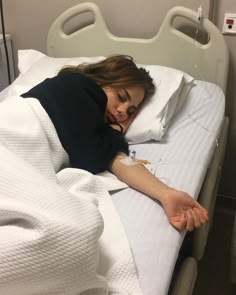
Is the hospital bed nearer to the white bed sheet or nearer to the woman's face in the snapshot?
the white bed sheet

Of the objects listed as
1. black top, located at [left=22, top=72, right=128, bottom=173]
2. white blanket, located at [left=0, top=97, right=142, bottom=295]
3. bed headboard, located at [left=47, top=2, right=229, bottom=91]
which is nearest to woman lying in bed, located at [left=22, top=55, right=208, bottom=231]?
black top, located at [left=22, top=72, right=128, bottom=173]

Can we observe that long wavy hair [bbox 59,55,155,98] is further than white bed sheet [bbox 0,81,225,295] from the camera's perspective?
Yes

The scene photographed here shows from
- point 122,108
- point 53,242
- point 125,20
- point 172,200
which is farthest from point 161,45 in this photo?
point 53,242

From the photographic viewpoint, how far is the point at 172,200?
3.40ft

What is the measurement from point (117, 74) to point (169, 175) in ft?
1.59

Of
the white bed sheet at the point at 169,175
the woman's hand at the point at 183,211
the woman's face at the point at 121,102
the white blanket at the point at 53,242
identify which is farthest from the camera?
the woman's face at the point at 121,102

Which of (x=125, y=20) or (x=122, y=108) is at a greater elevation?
(x=125, y=20)

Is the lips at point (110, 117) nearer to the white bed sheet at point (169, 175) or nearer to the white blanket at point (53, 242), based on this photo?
the white bed sheet at point (169, 175)

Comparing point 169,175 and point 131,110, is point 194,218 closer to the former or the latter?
point 169,175

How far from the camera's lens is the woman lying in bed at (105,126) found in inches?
41.5

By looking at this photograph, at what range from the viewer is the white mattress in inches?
34.9

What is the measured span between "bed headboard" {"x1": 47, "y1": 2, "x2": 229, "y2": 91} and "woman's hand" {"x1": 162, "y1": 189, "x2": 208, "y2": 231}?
34.3 inches

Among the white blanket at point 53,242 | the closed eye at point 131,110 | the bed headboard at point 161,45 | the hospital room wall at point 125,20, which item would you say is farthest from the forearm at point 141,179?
the hospital room wall at point 125,20

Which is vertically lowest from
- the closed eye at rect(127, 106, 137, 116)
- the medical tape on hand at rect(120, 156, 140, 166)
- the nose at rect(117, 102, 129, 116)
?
the medical tape on hand at rect(120, 156, 140, 166)
